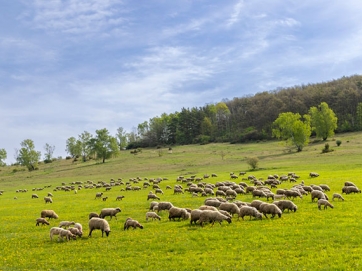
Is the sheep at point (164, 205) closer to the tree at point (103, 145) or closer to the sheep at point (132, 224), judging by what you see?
the sheep at point (132, 224)

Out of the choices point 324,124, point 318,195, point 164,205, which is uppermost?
point 324,124

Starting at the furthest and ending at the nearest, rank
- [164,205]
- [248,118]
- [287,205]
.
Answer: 1. [248,118]
2. [164,205]
3. [287,205]

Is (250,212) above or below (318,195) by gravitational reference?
above

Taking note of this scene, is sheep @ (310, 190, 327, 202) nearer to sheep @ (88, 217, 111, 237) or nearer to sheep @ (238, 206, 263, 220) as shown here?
sheep @ (238, 206, 263, 220)

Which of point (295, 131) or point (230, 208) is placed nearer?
point (230, 208)

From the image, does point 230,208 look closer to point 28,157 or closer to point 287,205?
point 287,205

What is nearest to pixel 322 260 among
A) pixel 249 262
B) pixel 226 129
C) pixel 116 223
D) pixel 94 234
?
pixel 249 262

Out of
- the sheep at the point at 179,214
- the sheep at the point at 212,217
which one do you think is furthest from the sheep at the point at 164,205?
the sheep at the point at 212,217

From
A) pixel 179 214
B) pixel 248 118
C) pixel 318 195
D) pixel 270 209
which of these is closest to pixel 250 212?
pixel 270 209

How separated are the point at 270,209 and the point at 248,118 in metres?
172

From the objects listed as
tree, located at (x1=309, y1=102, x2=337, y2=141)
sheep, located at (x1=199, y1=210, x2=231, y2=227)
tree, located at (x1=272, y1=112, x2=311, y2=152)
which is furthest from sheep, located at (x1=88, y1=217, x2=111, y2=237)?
tree, located at (x1=309, y1=102, x2=337, y2=141)

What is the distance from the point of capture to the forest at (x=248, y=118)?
538 ft

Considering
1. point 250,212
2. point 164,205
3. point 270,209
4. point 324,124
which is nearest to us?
point 250,212

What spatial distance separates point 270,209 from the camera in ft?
72.0
